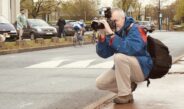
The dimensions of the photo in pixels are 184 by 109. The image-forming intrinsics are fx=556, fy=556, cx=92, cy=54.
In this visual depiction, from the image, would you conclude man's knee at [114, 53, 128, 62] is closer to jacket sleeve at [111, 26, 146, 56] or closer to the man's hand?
jacket sleeve at [111, 26, 146, 56]

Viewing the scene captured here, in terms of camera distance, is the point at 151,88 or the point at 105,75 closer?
the point at 105,75

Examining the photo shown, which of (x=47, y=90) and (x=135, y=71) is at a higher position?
(x=135, y=71)

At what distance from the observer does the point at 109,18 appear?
25.3 ft

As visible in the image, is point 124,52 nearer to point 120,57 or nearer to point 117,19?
point 120,57

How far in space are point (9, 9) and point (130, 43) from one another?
1605 inches

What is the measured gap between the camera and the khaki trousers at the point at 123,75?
25.2 feet

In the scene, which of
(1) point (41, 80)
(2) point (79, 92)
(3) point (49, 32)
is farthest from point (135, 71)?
(3) point (49, 32)

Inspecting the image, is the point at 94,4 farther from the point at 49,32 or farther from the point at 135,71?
the point at 135,71

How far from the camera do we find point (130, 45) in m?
7.57

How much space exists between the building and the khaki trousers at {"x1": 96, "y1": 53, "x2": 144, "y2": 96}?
37.8 m

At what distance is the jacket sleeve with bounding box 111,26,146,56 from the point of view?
7.55 metres

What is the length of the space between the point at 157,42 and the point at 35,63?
1047 centimetres

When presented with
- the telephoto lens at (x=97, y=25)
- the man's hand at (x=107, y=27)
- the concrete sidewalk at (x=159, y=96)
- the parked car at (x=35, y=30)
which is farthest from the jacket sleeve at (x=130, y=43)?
the parked car at (x=35, y=30)

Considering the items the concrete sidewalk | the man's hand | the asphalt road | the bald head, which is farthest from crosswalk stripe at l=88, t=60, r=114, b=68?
the man's hand
